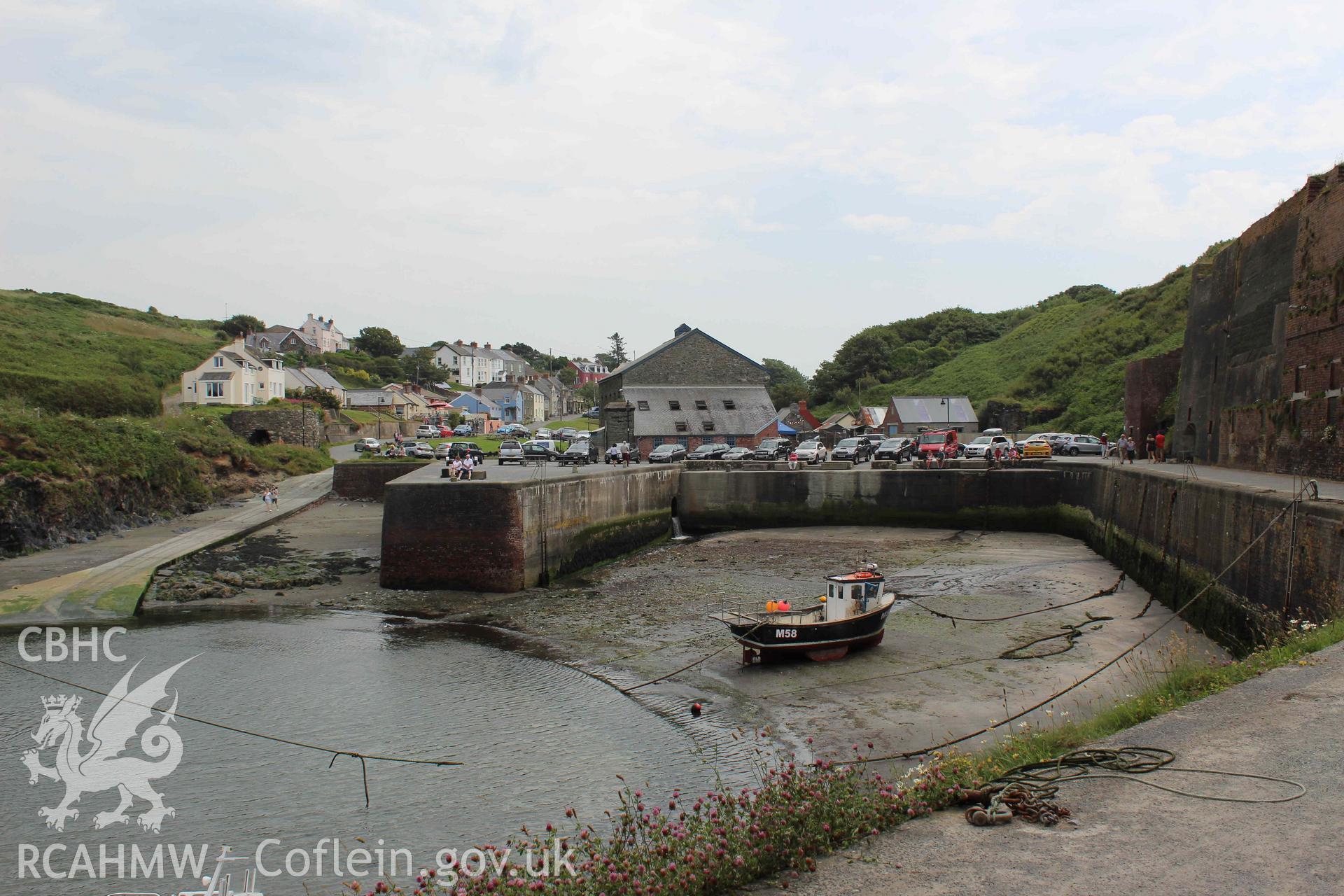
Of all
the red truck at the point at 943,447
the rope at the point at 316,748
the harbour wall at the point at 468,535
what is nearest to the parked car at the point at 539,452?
the harbour wall at the point at 468,535

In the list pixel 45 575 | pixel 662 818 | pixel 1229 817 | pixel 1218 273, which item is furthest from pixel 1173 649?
pixel 45 575

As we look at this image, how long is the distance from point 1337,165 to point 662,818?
26219 millimetres

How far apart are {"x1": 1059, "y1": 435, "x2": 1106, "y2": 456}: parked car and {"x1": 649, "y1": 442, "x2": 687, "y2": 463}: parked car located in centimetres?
2009

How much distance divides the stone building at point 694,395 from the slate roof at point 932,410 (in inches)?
382

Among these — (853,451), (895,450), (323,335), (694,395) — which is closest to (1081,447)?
(895,450)

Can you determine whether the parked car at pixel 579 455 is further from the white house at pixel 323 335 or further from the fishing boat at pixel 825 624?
the white house at pixel 323 335

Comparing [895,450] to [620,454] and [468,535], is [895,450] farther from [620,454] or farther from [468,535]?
[468,535]

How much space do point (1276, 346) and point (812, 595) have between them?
1589cm

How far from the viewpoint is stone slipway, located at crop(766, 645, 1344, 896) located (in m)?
5.86

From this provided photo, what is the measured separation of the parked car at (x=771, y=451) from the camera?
48.5 meters

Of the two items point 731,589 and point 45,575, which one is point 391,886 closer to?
point 731,589

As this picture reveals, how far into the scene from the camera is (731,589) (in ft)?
84.4

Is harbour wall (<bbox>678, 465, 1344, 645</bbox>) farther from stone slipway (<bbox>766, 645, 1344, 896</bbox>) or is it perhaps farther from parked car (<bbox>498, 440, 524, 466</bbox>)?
parked car (<bbox>498, 440, 524, 466</bbox>)

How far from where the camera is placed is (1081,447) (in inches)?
1826
